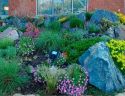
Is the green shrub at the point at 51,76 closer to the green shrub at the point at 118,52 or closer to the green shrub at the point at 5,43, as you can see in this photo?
the green shrub at the point at 118,52

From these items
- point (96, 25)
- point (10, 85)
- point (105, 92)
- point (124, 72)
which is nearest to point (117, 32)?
point (96, 25)

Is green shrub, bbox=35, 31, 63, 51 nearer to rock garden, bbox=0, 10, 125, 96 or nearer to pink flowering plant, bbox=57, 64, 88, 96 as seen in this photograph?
rock garden, bbox=0, 10, 125, 96

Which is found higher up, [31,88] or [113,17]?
[113,17]

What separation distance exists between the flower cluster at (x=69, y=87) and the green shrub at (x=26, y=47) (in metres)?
2.28

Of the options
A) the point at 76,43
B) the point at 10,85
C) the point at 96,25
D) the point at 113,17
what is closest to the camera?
the point at 10,85

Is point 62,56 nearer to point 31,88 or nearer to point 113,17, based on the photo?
point 31,88

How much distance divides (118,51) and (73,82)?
172cm

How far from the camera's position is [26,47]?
11141 millimetres

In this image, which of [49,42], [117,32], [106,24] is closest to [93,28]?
[106,24]

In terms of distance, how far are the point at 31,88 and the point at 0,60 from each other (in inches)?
37.3

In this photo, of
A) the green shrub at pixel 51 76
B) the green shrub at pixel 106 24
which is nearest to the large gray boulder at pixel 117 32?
the green shrub at pixel 106 24

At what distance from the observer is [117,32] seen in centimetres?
1301

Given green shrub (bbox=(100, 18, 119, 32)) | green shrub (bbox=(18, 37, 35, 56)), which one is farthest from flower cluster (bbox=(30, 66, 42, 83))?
green shrub (bbox=(100, 18, 119, 32))

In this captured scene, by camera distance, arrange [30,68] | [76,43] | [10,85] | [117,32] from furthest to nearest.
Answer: [117,32] → [76,43] → [30,68] → [10,85]
